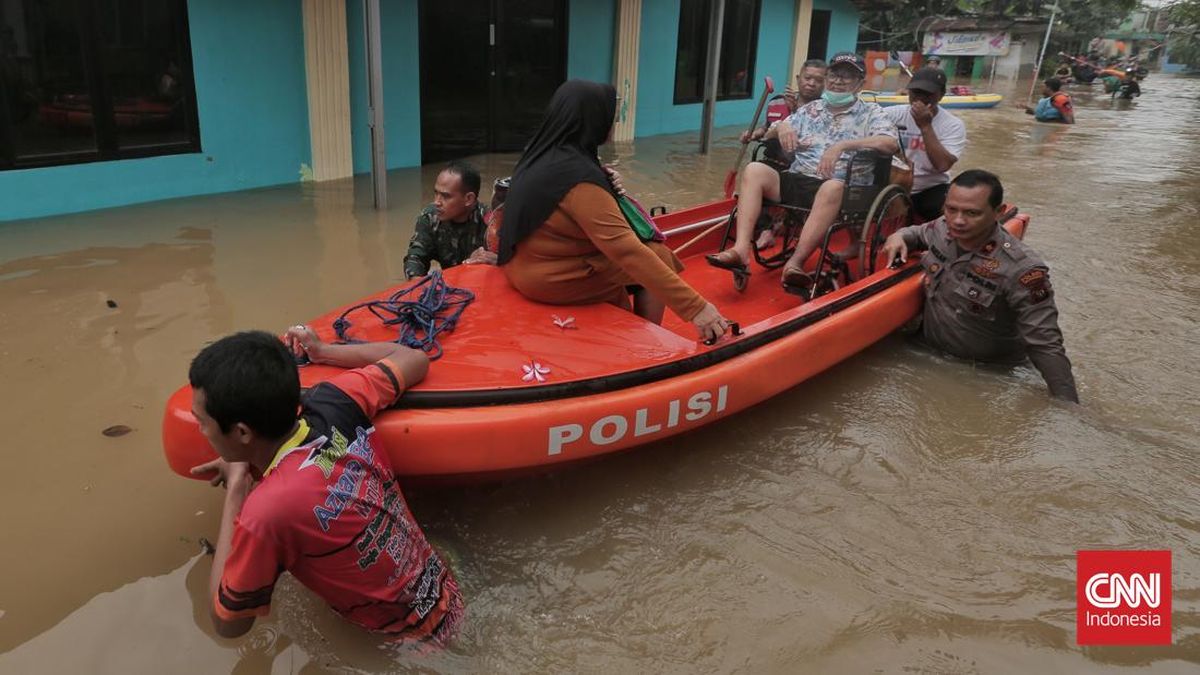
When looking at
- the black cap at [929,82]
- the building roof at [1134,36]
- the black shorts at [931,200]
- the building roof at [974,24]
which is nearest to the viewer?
the black cap at [929,82]

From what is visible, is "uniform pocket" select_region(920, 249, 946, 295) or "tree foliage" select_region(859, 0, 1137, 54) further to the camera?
"tree foliage" select_region(859, 0, 1137, 54)

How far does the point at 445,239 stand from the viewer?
396cm

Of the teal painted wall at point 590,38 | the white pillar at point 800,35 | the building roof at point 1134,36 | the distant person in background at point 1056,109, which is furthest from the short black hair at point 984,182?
the building roof at point 1134,36

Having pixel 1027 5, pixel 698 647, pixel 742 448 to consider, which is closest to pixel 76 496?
pixel 698 647

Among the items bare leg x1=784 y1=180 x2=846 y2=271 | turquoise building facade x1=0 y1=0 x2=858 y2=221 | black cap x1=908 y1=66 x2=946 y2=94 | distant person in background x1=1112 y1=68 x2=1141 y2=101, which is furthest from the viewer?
distant person in background x1=1112 y1=68 x2=1141 y2=101

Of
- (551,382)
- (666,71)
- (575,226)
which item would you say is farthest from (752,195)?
(666,71)

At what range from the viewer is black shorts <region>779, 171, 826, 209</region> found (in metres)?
4.44

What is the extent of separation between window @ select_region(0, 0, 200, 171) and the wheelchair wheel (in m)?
5.64

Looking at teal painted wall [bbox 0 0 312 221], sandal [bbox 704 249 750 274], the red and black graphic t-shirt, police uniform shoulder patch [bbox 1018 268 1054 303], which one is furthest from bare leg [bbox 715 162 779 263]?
teal painted wall [bbox 0 0 312 221]

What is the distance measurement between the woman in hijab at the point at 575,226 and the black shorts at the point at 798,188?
1765 mm

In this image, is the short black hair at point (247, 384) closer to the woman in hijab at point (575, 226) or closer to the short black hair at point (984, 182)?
the woman in hijab at point (575, 226)

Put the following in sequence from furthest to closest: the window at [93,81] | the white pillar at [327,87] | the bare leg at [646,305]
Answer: the white pillar at [327,87], the window at [93,81], the bare leg at [646,305]

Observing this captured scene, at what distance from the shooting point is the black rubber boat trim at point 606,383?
2.46m

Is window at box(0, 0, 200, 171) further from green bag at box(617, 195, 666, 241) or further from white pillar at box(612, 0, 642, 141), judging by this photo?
white pillar at box(612, 0, 642, 141)
